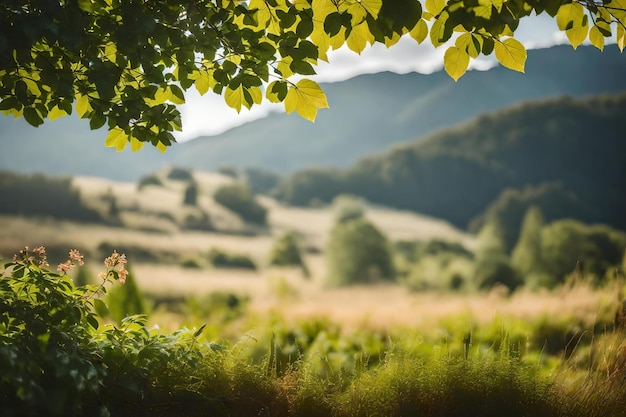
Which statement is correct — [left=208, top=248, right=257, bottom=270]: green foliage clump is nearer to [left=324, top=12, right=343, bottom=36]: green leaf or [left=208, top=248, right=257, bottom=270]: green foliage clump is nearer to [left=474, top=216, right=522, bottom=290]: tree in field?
[left=474, top=216, right=522, bottom=290]: tree in field

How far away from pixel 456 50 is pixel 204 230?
41.6 meters

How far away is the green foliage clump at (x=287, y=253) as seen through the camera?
29264mm

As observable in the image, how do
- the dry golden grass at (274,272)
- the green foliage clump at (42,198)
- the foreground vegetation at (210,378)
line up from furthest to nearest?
the green foliage clump at (42,198) < the dry golden grass at (274,272) < the foreground vegetation at (210,378)

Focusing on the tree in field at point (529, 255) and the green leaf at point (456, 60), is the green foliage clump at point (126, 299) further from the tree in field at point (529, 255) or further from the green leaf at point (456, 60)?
the tree in field at point (529, 255)

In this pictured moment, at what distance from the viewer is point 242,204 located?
5059cm

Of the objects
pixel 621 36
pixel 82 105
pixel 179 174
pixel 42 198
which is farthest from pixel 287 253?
pixel 179 174

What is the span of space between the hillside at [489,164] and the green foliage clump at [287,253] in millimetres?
35059

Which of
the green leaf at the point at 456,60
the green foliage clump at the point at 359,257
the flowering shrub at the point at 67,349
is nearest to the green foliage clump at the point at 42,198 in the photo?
the green foliage clump at the point at 359,257

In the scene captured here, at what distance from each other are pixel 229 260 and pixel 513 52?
107 ft

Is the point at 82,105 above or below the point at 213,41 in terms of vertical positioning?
below

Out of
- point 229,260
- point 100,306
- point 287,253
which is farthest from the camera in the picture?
point 229,260

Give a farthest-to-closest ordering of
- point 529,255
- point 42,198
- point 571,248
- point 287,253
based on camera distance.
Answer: point 42,198
point 287,253
point 529,255
point 571,248

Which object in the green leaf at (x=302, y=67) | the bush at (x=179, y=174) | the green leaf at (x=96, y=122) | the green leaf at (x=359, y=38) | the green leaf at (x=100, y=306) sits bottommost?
the green leaf at (x=100, y=306)

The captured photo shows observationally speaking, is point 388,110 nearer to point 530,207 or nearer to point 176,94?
point 530,207
